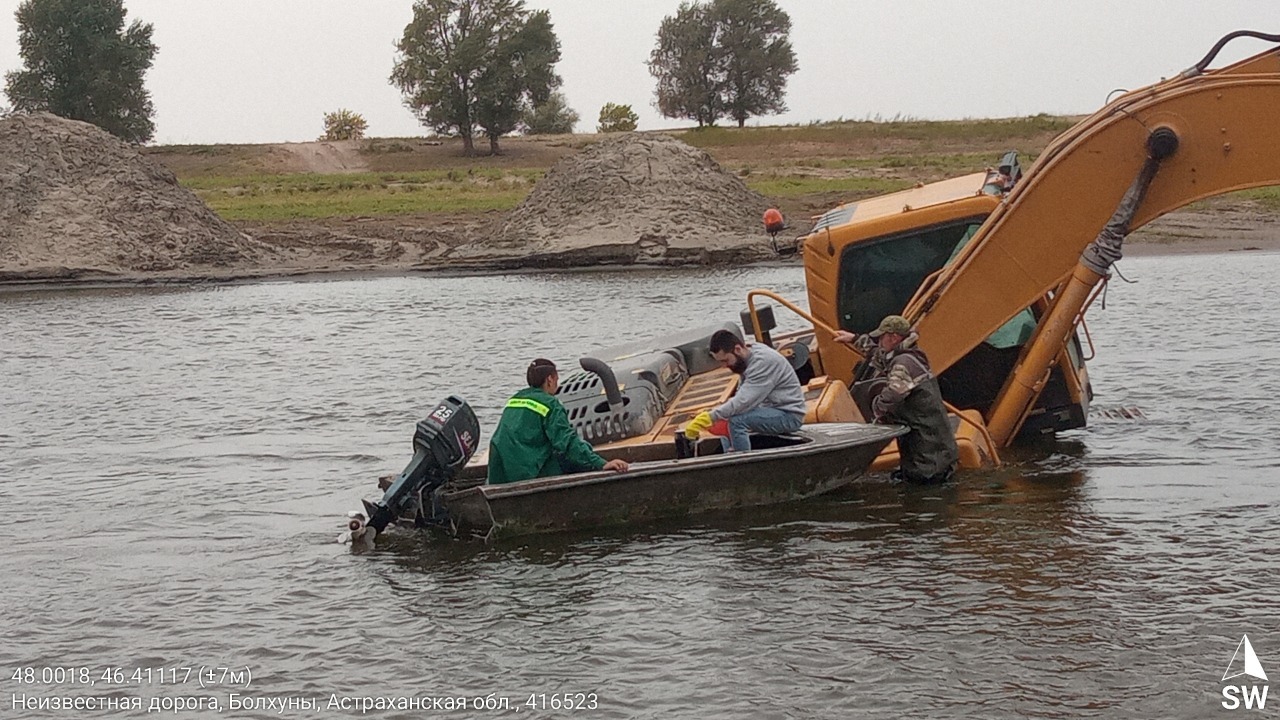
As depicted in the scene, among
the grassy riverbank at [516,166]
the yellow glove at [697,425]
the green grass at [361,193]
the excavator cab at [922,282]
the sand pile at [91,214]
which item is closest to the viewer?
the yellow glove at [697,425]

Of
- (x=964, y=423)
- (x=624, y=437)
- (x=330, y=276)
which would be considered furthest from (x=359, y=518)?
(x=330, y=276)

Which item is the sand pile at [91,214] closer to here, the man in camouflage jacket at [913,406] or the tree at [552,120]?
the man in camouflage jacket at [913,406]

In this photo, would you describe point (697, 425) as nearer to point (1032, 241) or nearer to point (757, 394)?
point (757, 394)

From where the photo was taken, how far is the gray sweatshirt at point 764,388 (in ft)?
Result: 34.8

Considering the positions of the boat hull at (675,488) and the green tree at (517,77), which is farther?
the green tree at (517,77)

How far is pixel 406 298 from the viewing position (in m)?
30.2

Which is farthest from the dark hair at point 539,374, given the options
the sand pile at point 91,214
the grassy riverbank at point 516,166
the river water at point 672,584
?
the sand pile at point 91,214

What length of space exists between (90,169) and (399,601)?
3220 cm

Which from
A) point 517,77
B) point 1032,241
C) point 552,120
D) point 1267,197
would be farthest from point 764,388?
point 552,120

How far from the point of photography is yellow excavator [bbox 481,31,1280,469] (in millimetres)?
10312

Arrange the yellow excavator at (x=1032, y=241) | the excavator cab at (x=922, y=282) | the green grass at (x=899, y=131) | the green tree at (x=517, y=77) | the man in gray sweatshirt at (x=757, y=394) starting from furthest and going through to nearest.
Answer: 1. the green tree at (x=517, y=77)
2. the green grass at (x=899, y=131)
3. the excavator cab at (x=922, y=282)
4. the man in gray sweatshirt at (x=757, y=394)
5. the yellow excavator at (x=1032, y=241)

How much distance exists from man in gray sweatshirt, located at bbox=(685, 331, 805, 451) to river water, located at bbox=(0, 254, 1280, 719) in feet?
2.16

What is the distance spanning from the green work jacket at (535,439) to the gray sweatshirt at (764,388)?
112 centimetres

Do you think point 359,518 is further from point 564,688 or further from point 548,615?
point 564,688
